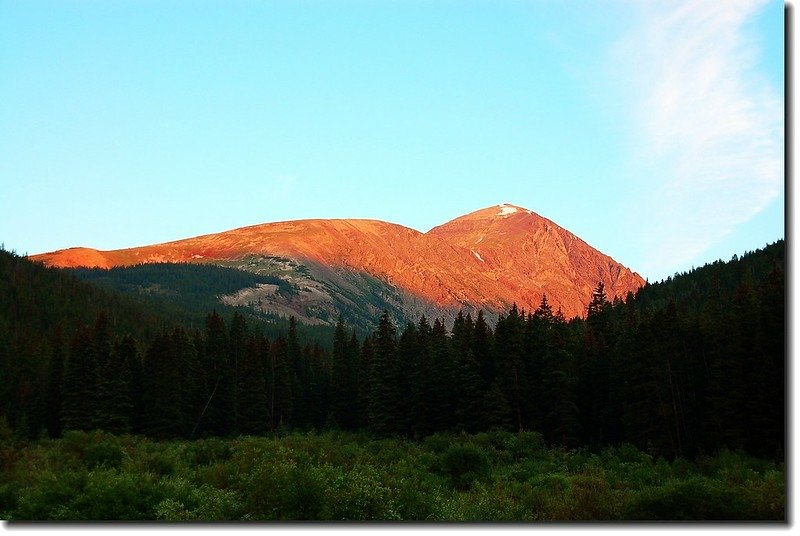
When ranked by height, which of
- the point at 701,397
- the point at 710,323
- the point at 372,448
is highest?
the point at 710,323

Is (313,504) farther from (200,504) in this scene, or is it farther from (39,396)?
(39,396)

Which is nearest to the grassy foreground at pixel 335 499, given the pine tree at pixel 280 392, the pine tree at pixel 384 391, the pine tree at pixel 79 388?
the pine tree at pixel 384 391

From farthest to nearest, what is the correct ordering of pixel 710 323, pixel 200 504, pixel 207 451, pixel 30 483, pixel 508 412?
pixel 508 412, pixel 710 323, pixel 207 451, pixel 30 483, pixel 200 504

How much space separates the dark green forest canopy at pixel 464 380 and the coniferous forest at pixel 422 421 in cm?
23

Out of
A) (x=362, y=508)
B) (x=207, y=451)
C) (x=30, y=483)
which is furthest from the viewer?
(x=207, y=451)

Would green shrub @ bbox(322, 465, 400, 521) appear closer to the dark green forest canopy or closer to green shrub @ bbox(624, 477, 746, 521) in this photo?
green shrub @ bbox(624, 477, 746, 521)

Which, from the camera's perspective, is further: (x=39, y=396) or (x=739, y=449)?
(x=39, y=396)

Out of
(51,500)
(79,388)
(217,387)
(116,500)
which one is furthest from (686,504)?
(217,387)

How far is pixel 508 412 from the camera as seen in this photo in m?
71.1

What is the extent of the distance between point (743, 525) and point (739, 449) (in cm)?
2969

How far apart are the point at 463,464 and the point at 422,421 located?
34.0 m

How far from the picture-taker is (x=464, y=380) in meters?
75.2

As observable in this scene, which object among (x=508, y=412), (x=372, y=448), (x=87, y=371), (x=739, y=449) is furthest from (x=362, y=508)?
(x=87, y=371)

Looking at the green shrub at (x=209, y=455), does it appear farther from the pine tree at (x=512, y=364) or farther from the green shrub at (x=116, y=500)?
the pine tree at (x=512, y=364)
